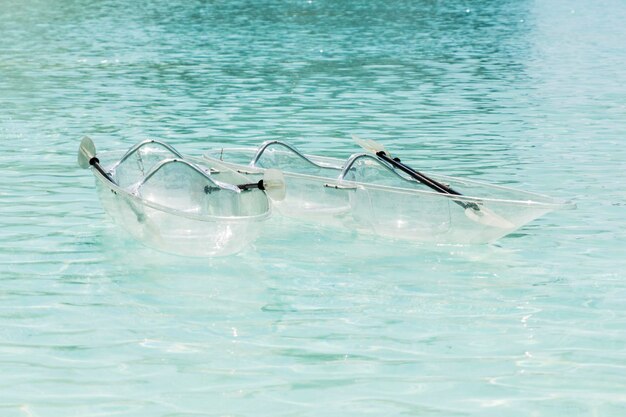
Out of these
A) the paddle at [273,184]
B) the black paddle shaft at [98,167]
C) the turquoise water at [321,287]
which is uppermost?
the paddle at [273,184]

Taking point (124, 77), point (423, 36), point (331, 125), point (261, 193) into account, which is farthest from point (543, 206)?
point (423, 36)

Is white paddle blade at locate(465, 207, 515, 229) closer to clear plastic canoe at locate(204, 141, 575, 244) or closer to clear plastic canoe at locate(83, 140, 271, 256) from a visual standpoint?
clear plastic canoe at locate(204, 141, 575, 244)

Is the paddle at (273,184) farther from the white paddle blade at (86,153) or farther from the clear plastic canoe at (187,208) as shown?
the white paddle blade at (86,153)

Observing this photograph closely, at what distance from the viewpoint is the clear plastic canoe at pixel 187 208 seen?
41.2ft

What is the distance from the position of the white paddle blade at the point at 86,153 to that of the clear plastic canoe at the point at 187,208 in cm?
36

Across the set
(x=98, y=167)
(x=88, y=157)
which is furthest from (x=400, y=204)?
→ (x=88, y=157)

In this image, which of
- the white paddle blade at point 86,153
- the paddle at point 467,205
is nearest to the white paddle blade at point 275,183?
the paddle at point 467,205

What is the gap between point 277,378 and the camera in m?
9.50

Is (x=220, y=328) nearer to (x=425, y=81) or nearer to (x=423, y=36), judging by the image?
(x=425, y=81)

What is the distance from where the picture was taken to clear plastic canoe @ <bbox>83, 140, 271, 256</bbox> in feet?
41.2

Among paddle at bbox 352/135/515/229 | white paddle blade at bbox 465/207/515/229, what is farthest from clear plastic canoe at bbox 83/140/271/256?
white paddle blade at bbox 465/207/515/229

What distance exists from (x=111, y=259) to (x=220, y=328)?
3041mm

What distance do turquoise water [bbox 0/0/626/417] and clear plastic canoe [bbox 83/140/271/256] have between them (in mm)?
313

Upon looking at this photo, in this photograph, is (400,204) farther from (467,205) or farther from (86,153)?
(86,153)
